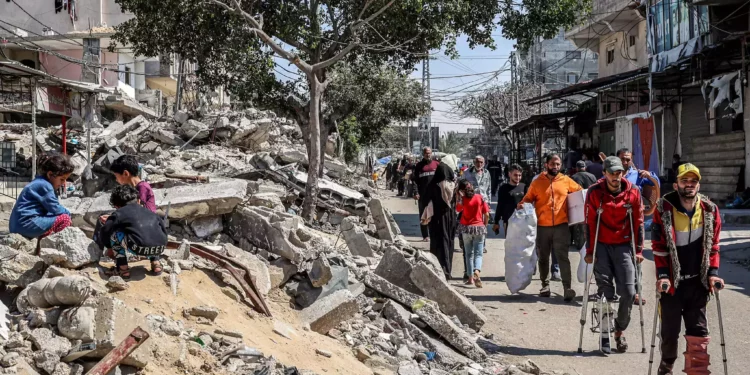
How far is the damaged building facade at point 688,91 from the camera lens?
17.2 m

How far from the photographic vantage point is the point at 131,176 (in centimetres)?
638

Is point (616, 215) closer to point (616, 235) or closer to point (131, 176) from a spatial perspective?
point (616, 235)

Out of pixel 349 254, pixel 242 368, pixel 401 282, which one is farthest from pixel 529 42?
pixel 242 368

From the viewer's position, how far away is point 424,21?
1354 cm

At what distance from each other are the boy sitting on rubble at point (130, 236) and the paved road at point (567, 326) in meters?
3.19

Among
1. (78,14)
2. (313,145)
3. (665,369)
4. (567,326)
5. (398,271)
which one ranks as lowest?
(567,326)

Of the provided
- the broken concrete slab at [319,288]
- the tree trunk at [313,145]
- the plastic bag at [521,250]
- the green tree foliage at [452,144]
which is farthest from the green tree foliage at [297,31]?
the green tree foliage at [452,144]

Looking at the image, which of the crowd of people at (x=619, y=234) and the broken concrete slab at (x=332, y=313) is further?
the broken concrete slab at (x=332, y=313)

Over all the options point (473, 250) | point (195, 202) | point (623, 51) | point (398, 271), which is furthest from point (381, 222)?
point (623, 51)

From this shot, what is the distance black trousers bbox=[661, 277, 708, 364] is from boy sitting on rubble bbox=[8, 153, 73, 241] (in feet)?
16.0

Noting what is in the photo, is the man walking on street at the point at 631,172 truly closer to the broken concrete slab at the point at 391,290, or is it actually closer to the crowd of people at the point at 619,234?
the crowd of people at the point at 619,234

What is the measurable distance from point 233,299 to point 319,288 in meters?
1.01

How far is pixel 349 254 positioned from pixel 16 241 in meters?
4.51

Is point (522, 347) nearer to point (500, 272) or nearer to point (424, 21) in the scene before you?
point (500, 272)
